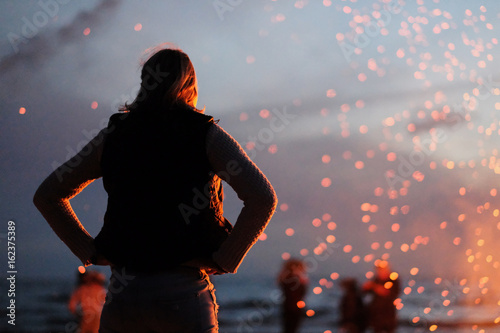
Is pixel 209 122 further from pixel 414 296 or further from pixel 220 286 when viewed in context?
pixel 220 286

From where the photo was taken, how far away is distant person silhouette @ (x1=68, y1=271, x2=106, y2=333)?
6.17 m

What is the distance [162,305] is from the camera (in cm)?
120

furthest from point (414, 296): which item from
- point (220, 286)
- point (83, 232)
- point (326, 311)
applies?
point (83, 232)

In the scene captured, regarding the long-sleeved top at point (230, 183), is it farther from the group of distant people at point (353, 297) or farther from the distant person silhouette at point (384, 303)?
the group of distant people at point (353, 297)

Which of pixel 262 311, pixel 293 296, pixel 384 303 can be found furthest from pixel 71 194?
pixel 262 311

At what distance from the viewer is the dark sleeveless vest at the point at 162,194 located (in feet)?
4.01

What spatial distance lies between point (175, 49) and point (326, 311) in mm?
11984

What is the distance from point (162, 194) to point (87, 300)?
5.44m

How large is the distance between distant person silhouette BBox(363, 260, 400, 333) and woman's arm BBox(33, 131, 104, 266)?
4848 mm

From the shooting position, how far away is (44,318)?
1176cm

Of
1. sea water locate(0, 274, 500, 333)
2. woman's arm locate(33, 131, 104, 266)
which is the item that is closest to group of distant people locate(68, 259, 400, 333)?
sea water locate(0, 274, 500, 333)

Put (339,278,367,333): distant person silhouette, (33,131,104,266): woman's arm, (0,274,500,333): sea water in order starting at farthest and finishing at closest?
(0,274,500,333): sea water
(339,278,367,333): distant person silhouette
(33,131,104,266): woman's arm

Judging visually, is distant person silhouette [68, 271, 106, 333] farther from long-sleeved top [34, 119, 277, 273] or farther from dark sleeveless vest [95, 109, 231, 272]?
dark sleeveless vest [95, 109, 231, 272]

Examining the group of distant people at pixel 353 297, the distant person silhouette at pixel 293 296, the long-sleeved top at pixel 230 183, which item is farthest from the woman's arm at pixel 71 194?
the distant person silhouette at pixel 293 296
